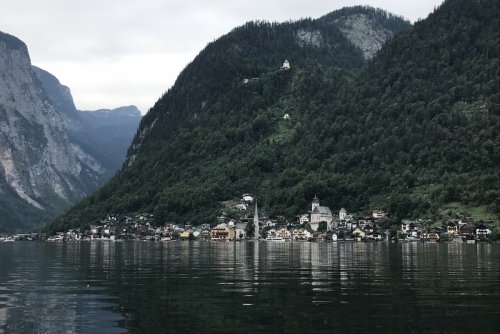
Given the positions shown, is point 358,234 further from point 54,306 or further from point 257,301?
point 54,306

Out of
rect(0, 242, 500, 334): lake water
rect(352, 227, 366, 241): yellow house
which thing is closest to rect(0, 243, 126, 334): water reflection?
rect(0, 242, 500, 334): lake water

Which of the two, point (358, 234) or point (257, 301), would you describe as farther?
point (358, 234)

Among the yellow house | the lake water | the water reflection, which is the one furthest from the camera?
the yellow house

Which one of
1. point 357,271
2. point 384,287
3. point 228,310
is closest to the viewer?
point 228,310

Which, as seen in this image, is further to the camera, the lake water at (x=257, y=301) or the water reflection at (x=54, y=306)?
the water reflection at (x=54, y=306)

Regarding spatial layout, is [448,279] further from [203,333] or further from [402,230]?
[402,230]

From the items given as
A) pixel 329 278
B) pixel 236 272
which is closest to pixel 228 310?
pixel 329 278

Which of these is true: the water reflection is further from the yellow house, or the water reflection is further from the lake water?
the yellow house

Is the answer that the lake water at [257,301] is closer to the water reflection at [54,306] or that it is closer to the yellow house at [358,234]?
the water reflection at [54,306]

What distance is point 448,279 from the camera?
2207 inches

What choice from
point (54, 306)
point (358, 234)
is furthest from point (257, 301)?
point (358, 234)

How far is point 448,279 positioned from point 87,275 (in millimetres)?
31747

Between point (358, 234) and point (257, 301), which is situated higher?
point (358, 234)

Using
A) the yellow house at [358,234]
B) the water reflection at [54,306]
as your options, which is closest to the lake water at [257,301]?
the water reflection at [54,306]
